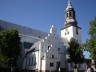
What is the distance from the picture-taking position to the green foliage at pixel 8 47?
34.8 m

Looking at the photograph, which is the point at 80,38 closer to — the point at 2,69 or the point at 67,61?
the point at 67,61

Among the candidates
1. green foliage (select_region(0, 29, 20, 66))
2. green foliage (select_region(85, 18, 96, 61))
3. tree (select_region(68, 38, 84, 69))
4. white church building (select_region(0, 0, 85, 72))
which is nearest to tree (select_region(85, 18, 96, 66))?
green foliage (select_region(85, 18, 96, 61))

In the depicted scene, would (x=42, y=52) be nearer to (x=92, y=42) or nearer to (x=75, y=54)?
(x=75, y=54)

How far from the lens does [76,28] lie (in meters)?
53.9

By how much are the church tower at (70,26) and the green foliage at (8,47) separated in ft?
77.6

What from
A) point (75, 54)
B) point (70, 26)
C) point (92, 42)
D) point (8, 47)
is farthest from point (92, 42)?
point (70, 26)

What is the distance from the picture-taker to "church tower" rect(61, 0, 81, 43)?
5266cm

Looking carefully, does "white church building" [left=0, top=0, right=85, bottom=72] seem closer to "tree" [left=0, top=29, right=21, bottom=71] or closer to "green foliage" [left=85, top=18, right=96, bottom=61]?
"tree" [left=0, top=29, right=21, bottom=71]

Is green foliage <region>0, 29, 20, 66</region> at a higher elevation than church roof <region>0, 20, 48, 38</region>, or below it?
below

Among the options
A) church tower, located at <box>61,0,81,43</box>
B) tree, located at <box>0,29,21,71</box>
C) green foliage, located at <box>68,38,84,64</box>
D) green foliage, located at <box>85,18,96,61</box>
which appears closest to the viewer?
green foliage, located at <box>85,18,96,61</box>

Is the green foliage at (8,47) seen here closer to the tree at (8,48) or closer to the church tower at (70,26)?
the tree at (8,48)

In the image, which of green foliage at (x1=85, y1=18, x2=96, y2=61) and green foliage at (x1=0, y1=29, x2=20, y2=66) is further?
green foliage at (x1=0, y1=29, x2=20, y2=66)

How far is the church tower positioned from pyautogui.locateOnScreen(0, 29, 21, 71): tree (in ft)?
77.7

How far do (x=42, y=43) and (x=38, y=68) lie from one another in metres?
6.97
